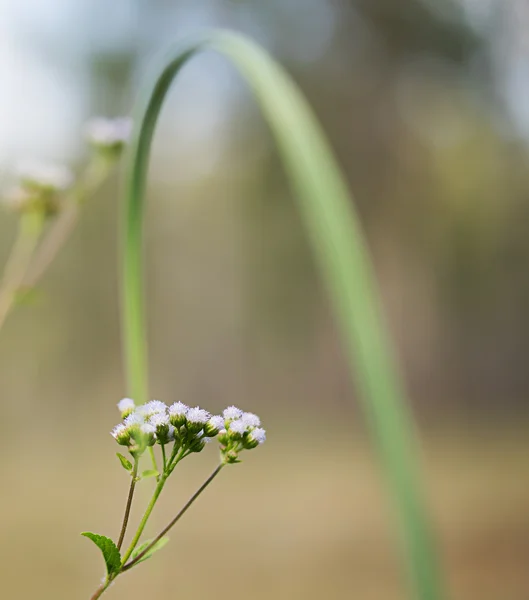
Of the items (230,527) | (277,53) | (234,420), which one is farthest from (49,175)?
(277,53)

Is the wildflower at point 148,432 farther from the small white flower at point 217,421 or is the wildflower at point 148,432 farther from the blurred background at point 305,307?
the blurred background at point 305,307

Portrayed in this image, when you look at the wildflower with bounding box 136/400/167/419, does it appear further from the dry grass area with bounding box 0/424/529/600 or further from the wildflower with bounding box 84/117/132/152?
the dry grass area with bounding box 0/424/529/600

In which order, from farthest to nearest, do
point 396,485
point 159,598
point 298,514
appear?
point 298,514 < point 159,598 < point 396,485

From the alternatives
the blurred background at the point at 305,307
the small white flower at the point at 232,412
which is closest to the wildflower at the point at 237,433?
the small white flower at the point at 232,412

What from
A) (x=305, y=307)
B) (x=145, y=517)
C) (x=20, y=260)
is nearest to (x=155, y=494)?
(x=145, y=517)

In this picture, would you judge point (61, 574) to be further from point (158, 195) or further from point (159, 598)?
point (158, 195)

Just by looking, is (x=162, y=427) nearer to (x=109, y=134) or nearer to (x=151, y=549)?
(x=151, y=549)

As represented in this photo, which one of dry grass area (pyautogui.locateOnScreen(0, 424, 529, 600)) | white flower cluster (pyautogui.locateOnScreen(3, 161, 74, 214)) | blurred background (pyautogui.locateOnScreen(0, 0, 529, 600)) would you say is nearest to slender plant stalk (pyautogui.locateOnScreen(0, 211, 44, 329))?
white flower cluster (pyautogui.locateOnScreen(3, 161, 74, 214))
